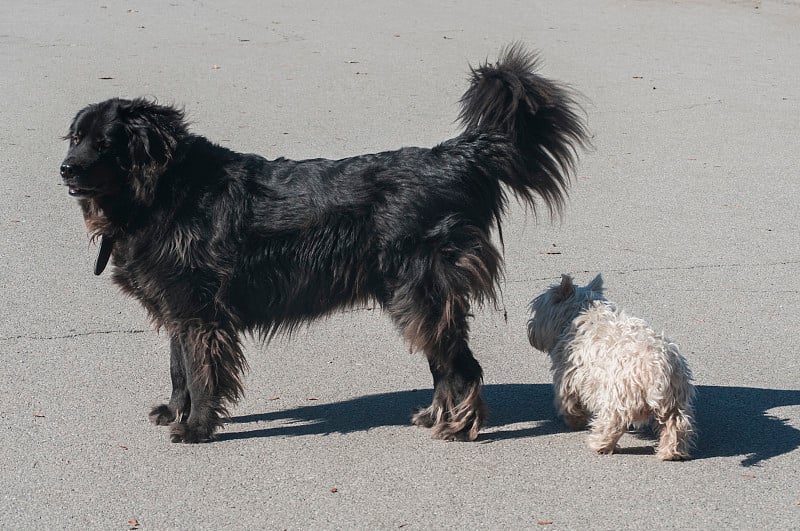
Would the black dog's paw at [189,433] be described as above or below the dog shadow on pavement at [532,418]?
below

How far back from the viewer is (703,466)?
479 cm

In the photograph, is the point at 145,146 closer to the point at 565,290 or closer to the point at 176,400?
the point at 176,400

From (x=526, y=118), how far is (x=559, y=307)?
101 centimetres

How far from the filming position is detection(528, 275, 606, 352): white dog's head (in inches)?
203

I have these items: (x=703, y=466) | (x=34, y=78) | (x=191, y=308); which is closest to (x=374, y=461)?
(x=191, y=308)

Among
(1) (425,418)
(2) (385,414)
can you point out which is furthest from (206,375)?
(1) (425,418)

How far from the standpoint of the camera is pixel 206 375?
16.4 feet

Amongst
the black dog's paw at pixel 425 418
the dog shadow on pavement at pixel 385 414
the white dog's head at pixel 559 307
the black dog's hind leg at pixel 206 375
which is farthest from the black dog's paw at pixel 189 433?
the white dog's head at pixel 559 307

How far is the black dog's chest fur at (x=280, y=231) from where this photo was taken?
495 centimetres

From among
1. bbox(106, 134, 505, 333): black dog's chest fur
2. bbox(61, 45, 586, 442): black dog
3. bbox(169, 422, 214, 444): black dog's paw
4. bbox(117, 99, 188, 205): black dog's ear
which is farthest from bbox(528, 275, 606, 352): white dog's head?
bbox(117, 99, 188, 205): black dog's ear

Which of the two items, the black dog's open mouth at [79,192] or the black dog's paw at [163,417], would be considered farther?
the black dog's paw at [163,417]

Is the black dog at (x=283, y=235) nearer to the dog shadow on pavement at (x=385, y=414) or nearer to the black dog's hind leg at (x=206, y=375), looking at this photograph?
the black dog's hind leg at (x=206, y=375)

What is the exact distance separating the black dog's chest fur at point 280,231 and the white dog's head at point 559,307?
1.88ft

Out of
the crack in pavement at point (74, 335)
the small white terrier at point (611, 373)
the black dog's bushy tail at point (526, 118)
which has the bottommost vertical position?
the crack in pavement at point (74, 335)
